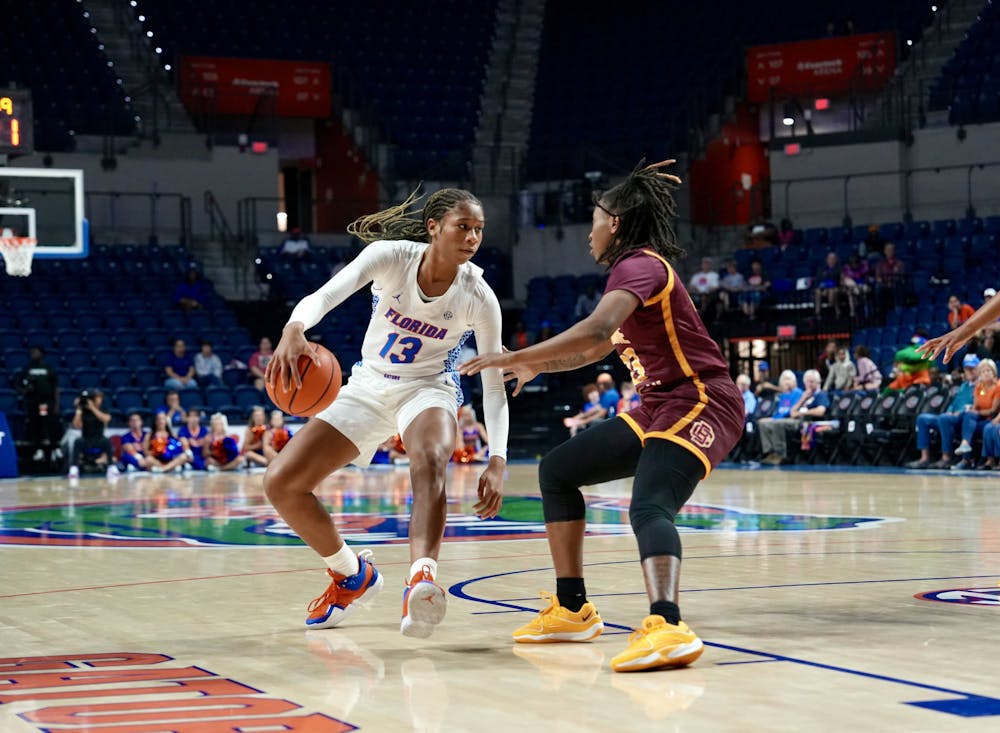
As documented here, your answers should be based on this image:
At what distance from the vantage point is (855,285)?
67.3 feet

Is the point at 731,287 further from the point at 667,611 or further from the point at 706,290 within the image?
the point at 667,611

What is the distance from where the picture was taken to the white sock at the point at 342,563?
5422 millimetres

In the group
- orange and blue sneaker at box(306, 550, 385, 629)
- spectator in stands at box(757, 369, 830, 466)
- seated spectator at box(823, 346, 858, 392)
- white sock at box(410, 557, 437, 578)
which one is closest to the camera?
white sock at box(410, 557, 437, 578)

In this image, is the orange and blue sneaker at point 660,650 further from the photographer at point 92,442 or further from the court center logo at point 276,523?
the photographer at point 92,442

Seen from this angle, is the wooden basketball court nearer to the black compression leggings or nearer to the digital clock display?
the black compression leggings

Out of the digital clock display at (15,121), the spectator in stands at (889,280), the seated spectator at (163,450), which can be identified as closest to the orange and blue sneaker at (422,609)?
the digital clock display at (15,121)

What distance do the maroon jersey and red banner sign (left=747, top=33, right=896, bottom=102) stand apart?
23298mm

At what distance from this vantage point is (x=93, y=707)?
147 inches

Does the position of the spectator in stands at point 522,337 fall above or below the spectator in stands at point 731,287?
below

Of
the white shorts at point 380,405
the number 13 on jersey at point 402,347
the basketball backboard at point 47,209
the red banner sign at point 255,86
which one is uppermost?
the red banner sign at point 255,86

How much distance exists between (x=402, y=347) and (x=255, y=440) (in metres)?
13.6

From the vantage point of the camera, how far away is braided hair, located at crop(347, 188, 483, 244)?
17.2 ft

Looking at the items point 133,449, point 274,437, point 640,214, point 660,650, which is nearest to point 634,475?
point 660,650

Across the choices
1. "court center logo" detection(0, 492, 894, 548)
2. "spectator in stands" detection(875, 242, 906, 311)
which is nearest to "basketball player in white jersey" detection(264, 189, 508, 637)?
"court center logo" detection(0, 492, 894, 548)
